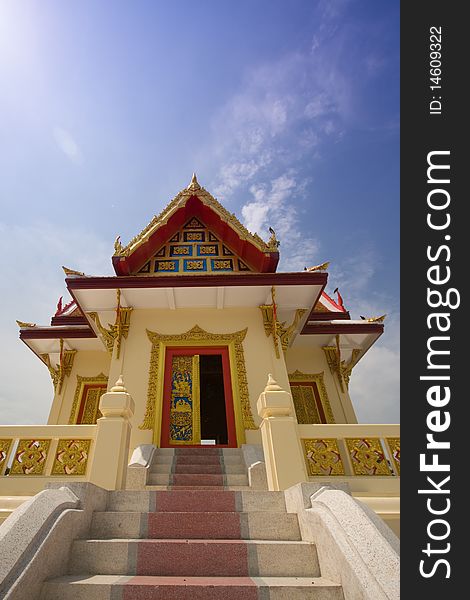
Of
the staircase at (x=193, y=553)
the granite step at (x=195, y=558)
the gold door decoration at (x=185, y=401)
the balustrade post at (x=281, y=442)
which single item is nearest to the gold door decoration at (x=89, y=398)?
the gold door decoration at (x=185, y=401)

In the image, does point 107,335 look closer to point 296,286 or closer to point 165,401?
point 165,401

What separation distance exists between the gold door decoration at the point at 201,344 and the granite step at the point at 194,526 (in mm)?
3591

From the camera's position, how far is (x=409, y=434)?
2.00m

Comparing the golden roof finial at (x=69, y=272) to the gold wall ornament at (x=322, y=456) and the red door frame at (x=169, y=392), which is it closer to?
the red door frame at (x=169, y=392)

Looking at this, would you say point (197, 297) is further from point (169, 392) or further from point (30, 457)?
point (30, 457)

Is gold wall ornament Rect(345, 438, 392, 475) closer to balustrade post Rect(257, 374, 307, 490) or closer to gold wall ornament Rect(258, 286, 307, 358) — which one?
balustrade post Rect(257, 374, 307, 490)

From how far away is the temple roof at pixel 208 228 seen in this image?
26.9 feet

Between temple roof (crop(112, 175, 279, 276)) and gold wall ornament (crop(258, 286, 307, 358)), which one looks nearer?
gold wall ornament (crop(258, 286, 307, 358))

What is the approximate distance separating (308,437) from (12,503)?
3.20m

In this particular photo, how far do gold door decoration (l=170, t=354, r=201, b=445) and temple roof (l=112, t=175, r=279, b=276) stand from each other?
8.51 ft

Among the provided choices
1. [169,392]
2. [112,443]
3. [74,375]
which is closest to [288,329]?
[169,392]

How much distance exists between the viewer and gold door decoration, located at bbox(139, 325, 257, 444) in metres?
6.61

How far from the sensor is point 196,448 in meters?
6.15

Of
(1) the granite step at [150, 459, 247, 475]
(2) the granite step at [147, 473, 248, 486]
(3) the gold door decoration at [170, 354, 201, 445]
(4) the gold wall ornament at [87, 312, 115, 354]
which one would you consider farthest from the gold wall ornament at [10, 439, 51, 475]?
(4) the gold wall ornament at [87, 312, 115, 354]
